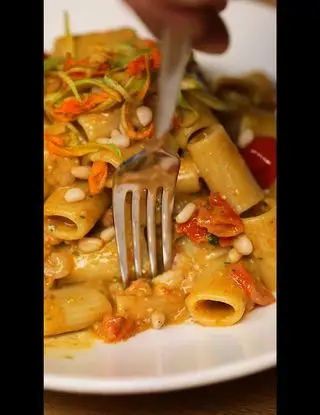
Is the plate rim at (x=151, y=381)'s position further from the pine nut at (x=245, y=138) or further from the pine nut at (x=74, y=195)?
the pine nut at (x=245, y=138)

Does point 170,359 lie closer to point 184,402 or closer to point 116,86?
point 184,402

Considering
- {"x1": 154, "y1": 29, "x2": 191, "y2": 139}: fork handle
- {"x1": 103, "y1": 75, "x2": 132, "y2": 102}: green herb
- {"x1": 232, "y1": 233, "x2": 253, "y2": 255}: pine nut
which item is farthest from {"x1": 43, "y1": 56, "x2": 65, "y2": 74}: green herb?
{"x1": 232, "y1": 233, "x2": 253, "y2": 255}: pine nut

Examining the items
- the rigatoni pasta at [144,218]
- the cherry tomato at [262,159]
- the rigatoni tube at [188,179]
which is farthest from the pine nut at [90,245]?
the cherry tomato at [262,159]

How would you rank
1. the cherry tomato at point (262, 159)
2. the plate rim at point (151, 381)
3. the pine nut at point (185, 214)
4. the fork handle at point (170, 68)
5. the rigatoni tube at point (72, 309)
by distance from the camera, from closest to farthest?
the plate rim at point (151, 381), the fork handle at point (170, 68), the rigatoni tube at point (72, 309), the pine nut at point (185, 214), the cherry tomato at point (262, 159)

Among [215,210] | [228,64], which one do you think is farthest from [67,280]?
[228,64]

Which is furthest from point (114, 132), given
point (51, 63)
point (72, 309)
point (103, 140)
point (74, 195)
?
point (72, 309)

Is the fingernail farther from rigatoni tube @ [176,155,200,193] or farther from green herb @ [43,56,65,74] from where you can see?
green herb @ [43,56,65,74]
